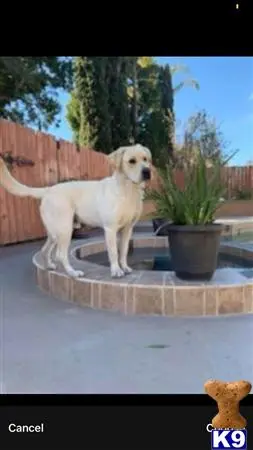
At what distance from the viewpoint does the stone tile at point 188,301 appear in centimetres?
193

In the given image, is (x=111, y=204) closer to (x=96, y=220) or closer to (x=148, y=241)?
(x=96, y=220)

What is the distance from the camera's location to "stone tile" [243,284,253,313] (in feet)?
6.40

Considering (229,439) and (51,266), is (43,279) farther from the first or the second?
(229,439)

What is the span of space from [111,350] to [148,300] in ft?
1.58

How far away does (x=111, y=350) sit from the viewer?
1511mm

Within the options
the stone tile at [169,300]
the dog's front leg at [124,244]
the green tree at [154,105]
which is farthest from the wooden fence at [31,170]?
the stone tile at [169,300]

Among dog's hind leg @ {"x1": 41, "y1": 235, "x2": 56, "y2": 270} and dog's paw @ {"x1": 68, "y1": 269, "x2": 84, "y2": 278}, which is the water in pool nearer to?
dog's hind leg @ {"x1": 41, "y1": 235, "x2": 56, "y2": 270}

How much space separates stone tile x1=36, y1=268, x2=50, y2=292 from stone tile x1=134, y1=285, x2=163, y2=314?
63 centimetres

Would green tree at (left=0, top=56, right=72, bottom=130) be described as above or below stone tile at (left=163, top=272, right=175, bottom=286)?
above

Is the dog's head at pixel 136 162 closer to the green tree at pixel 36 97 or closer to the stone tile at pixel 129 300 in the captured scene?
the stone tile at pixel 129 300

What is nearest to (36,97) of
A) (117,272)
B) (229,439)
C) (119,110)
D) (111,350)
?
(119,110)

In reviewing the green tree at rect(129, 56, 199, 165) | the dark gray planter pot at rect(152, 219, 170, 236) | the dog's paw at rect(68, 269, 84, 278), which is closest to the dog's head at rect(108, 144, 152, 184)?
the dark gray planter pot at rect(152, 219, 170, 236)
